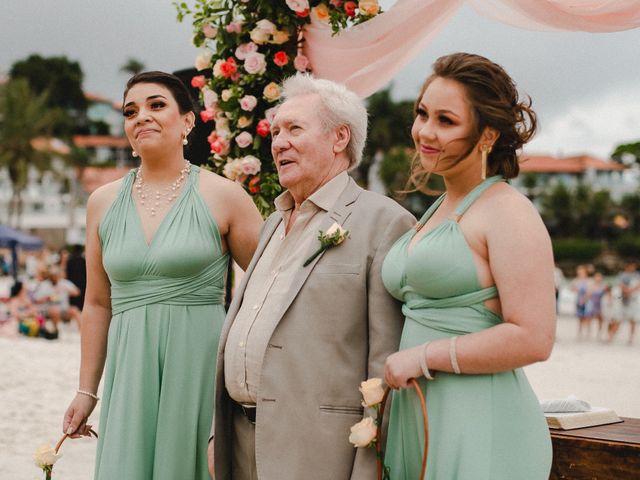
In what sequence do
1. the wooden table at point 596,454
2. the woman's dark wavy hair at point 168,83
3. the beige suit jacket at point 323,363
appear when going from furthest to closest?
1. the woman's dark wavy hair at point 168,83
2. the wooden table at point 596,454
3. the beige suit jacket at point 323,363

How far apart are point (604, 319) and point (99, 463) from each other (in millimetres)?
18233

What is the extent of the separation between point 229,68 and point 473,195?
2.96 meters

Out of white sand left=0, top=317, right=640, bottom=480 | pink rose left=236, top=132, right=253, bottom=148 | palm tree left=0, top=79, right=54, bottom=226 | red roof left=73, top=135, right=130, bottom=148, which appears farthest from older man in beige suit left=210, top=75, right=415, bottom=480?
red roof left=73, top=135, right=130, bottom=148

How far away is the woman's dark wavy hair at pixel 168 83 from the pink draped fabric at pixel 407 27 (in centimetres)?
148

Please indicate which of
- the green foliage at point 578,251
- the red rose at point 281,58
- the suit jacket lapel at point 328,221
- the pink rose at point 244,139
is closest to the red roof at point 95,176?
the green foliage at point 578,251

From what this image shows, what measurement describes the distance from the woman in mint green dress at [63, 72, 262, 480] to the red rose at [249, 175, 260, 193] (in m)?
1.28

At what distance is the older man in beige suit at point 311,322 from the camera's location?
114 inches

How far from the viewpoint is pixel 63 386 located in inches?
458

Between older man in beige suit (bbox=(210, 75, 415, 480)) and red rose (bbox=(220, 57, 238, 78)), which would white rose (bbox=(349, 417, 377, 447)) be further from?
red rose (bbox=(220, 57, 238, 78))

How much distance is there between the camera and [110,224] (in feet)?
12.3

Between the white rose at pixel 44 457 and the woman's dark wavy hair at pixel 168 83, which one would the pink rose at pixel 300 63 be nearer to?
the woman's dark wavy hair at pixel 168 83

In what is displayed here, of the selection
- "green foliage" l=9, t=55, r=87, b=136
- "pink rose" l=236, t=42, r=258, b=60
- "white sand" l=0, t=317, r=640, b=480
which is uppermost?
"green foliage" l=9, t=55, r=87, b=136

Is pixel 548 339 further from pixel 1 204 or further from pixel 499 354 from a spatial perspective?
pixel 1 204

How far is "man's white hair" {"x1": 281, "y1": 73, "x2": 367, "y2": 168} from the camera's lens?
10.3 ft
